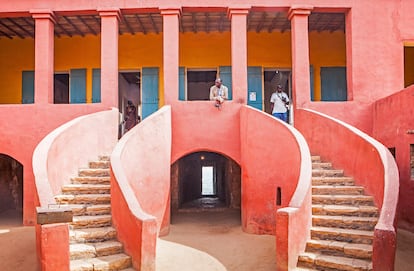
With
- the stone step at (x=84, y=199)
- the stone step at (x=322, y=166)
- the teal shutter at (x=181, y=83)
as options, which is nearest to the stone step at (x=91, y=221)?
the stone step at (x=84, y=199)

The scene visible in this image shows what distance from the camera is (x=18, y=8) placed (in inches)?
432

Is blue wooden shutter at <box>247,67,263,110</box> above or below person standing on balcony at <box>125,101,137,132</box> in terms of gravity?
above

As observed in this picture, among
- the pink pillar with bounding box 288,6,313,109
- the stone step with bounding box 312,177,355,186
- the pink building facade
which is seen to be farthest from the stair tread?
the pink pillar with bounding box 288,6,313,109

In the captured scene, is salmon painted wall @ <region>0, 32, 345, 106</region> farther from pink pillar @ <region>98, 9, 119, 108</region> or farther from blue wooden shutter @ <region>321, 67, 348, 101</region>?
pink pillar @ <region>98, 9, 119, 108</region>

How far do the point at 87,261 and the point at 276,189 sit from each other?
14.7 feet

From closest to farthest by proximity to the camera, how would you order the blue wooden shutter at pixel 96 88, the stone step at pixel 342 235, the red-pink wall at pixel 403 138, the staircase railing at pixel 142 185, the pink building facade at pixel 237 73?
the staircase railing at pixel 142 185
the stone step at pixel 342 235
the red-pink wall at pixel 403 138
the pink building facade at pixel 237 73
the blue wooden shutter at pixel 96 88

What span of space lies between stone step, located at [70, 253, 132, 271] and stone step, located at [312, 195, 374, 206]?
3.73 metres

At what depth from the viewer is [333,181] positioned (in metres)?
8.34

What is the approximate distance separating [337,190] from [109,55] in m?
6.87

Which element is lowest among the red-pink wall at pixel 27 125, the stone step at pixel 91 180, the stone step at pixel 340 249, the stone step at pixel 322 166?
the stone step at pixel 340 249

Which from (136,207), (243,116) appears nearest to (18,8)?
(243,116)

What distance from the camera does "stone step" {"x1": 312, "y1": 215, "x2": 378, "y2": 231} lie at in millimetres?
7031

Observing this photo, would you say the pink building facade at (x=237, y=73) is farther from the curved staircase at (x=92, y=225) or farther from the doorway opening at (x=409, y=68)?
the doorway opening at (x=409, y=68)

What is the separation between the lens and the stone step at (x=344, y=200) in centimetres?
760
